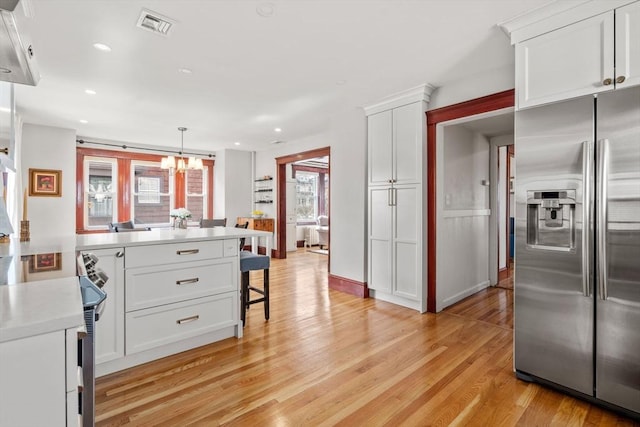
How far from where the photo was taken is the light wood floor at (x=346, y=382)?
180 cm

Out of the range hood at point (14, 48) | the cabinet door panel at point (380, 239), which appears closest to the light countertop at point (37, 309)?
the range hood at point (14, 48)

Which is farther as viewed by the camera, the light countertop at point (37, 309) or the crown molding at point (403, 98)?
the crown molding at point (403, 98)

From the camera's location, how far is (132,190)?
22.5 ft

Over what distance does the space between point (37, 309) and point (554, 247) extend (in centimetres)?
256

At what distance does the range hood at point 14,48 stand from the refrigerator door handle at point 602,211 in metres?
2.79

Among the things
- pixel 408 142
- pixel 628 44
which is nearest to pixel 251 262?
pixel 408 142

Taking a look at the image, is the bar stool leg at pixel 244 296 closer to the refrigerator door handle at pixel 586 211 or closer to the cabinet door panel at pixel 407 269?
the cabinet door panel at pixel 407 269

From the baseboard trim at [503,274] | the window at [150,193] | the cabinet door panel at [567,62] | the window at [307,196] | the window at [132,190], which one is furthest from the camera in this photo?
the window at [307,196]

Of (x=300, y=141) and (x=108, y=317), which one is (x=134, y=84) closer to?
(x=108, y=317)

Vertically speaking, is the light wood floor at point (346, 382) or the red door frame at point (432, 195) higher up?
the red door frame at point (432, 195)

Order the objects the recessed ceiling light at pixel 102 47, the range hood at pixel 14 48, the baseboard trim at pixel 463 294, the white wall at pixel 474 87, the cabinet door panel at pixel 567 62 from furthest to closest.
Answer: the baseboard trim at pixel 463 294
the white wall at pixel 474 87
the recessed ceiling light at pixel 102 47
the cabinet door panel at pixel 567 62
the range hood at pixel 14 48

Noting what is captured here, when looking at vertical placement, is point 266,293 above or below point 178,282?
below

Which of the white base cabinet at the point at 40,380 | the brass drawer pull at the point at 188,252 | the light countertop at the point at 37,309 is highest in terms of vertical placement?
the light countertop at the point at 37,309

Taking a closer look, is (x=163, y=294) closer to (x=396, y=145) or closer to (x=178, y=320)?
(x=178, y=320)
